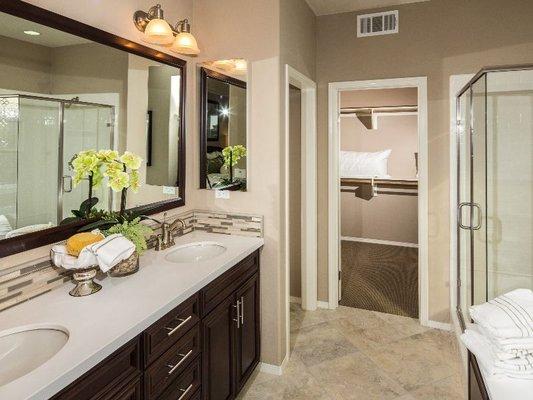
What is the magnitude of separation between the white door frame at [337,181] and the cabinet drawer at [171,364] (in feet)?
6.55

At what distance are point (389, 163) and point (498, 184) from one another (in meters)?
3.04

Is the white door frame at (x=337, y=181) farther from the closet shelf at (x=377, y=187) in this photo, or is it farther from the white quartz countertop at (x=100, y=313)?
the closet shelf at (x=377, y=187)

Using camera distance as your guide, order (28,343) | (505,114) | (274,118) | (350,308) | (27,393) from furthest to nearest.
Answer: (350,308), (505,114), (274,118), (28,343), (27,393)

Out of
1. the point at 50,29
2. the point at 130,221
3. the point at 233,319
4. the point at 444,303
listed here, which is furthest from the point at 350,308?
the point at 50,29

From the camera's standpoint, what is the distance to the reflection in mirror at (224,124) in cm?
248

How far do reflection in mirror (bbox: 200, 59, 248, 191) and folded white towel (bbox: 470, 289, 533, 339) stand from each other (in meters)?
1.53

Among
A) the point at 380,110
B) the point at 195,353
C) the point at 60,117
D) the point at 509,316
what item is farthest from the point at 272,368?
the point at 380,110

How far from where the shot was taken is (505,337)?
1556 mm

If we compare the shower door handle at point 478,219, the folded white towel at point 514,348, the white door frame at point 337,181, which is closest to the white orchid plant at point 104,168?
the folded white towel at point 514,348

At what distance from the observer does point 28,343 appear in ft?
4.07

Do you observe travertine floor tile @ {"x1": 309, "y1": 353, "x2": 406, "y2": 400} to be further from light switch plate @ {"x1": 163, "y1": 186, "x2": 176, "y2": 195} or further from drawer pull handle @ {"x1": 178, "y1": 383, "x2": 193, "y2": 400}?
light switch plate @ {"x1": 163, "y1": 186, "x2": 176, "y2": 195}

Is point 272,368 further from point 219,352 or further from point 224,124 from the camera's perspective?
point 224,124

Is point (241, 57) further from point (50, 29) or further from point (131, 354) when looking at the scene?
point (131, 354)

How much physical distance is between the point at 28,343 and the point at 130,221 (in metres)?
0.78
